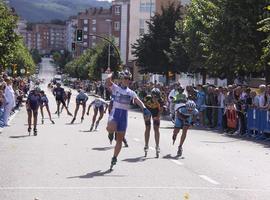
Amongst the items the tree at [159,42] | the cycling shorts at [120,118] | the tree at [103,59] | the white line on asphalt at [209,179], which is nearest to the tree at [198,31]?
the tree at [159,42]

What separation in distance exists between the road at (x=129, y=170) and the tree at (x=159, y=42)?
124ft

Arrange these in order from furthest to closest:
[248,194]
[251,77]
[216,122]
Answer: [251,77] → [216,122] → [248,194]

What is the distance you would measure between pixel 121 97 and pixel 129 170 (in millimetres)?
1445

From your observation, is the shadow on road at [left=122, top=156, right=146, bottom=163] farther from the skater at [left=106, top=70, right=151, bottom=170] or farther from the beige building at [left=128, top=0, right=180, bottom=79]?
the beige building at [left=128, top=0, right=180, bottom=79]

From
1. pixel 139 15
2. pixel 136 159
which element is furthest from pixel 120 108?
pixel 139 15

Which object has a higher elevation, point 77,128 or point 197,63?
point 197,63

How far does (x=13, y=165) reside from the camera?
1286cm

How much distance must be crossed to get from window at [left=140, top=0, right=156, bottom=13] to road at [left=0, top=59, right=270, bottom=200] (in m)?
92.1

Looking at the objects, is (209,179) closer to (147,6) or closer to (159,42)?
(159,42)

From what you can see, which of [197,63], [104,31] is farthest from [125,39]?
[197,63]

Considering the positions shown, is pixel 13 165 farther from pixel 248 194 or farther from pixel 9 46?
pixel 9 46

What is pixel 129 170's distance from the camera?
40.9 ft

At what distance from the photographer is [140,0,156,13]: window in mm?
110750

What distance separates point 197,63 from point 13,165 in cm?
3105
